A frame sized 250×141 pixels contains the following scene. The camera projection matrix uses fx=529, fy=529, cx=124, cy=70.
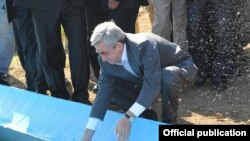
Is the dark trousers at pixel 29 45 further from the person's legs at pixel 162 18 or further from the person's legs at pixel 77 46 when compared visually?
the person's legs at pixel 162 18

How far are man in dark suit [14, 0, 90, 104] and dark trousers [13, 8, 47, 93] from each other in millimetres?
237

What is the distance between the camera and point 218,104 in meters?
5.17

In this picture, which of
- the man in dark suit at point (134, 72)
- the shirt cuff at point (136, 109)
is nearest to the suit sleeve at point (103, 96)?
the man in dark suit at point (134, 72)

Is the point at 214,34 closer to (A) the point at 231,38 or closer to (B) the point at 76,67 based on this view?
(A) the point at 231,38

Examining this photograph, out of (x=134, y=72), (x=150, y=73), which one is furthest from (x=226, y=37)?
(x=150, y=73)

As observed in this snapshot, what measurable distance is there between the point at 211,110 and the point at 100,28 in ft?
5.70

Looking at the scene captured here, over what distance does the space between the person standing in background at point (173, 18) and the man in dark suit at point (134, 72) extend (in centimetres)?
92

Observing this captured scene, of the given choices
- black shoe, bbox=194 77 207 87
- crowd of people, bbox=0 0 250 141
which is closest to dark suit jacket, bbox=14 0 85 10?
crowd of people, bbox=0 0 250 141

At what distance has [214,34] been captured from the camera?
5211 mm

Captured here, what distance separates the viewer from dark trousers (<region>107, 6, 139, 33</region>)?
5004 mm

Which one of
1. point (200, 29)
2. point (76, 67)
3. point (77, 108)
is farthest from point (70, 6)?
point (200, 29)

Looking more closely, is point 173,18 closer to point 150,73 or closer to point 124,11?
point 124,11

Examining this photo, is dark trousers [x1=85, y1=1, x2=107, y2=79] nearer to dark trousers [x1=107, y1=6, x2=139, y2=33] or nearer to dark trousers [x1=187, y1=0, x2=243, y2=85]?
dark trousers [x1=107, y1=6, x2=139, y2=33]

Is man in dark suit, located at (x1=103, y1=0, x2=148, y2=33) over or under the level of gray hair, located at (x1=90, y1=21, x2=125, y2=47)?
under
